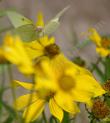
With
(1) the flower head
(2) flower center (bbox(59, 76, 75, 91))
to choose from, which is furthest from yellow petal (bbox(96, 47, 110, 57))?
(2) flower center (bbox(59, 76, 75, 91))

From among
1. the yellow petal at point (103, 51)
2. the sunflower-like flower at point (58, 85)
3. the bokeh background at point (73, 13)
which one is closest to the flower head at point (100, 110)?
the sunflower-like flower at point (58, 85)

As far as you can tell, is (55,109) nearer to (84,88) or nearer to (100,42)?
(84,88)

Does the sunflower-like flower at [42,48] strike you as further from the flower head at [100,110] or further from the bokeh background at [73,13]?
the bokeh background at [73,13]

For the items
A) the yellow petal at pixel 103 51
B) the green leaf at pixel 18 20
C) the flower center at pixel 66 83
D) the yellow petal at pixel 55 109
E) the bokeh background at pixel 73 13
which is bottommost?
the bokeh background at pixel 73 13

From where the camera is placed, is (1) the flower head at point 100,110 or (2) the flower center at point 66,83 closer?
(2) the flower center at point 66,83

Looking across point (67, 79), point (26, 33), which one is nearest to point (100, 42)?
point (26, 33)

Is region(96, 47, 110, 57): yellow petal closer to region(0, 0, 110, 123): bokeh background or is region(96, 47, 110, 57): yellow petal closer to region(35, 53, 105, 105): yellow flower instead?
region(35, 53, 105, 105): yellow flower
